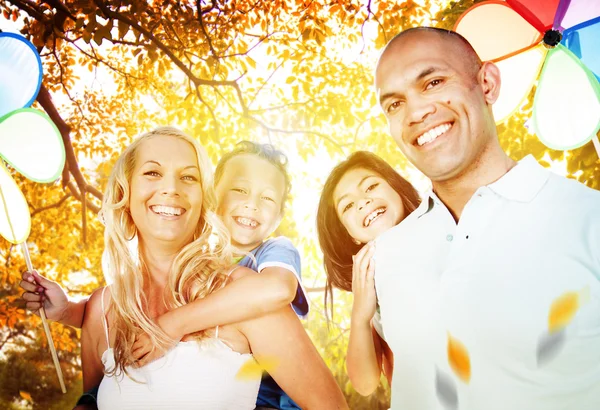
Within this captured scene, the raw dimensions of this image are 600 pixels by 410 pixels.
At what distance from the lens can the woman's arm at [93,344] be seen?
1.74 meters

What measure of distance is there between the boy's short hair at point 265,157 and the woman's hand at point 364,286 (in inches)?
19.9

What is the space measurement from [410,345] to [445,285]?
0.26 metres

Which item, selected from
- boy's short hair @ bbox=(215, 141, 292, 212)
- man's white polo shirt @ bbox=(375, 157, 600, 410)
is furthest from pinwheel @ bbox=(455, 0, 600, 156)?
boy's short hair @ bbox=(215, 141, 292, 212)

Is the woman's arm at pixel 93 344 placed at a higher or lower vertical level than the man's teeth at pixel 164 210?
lower

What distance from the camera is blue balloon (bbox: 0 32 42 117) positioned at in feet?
5.73

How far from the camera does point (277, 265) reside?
62.9 inches

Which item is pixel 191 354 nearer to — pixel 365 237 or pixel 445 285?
pixel 365 237

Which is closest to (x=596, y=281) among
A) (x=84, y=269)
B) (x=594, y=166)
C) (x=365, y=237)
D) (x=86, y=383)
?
(x=365, y=237)

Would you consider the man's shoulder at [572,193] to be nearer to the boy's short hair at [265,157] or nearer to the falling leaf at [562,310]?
the falling leaf at [562,310]

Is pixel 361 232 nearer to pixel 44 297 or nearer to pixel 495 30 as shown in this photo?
pixel 495 30

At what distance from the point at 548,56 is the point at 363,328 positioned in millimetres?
1323

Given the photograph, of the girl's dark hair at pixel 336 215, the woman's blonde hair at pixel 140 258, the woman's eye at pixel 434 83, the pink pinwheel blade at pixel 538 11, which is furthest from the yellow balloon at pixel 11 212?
the pink pinwheel blade at pixel 538 11

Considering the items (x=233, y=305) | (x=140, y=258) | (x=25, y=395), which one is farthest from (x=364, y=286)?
(x=25, y=395)

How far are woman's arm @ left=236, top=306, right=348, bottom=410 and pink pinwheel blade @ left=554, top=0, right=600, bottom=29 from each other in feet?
5.26
